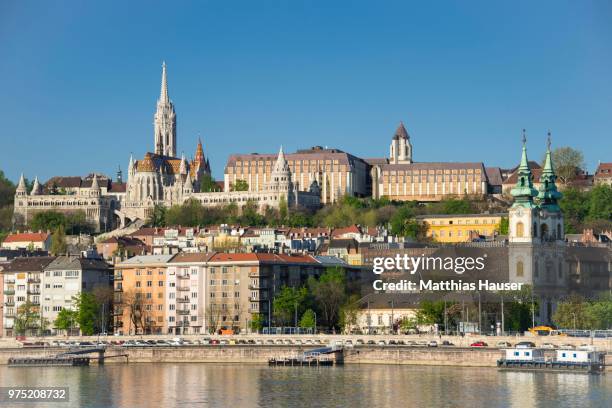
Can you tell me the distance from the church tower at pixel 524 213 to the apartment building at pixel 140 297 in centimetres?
2282

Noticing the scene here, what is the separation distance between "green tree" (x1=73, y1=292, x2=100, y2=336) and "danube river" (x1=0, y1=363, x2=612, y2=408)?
54.1ft

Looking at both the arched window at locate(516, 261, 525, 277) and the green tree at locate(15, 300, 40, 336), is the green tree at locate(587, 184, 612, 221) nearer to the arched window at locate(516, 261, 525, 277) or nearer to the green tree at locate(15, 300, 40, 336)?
the arched window at locate(516, 261, 525, 277)

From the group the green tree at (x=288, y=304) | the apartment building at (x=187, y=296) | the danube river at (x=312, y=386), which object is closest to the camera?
the danube river at (x=312, y=386)

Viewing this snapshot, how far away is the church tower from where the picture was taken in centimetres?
11025

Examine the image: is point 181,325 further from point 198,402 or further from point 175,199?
point 175,199

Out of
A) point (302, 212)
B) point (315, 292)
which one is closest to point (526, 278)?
point (315, 292)

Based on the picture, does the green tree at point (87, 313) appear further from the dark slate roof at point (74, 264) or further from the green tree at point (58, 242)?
the green tree at point (58, 242)

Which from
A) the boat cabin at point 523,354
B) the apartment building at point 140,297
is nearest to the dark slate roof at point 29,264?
the apartment building at point 140,297

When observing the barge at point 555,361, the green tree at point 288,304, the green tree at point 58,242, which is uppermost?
the green tree at point 58,242

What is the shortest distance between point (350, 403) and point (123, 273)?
46.2m

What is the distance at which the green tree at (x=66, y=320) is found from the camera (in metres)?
112

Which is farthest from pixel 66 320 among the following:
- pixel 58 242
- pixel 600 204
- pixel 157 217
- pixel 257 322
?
pixel 157 217

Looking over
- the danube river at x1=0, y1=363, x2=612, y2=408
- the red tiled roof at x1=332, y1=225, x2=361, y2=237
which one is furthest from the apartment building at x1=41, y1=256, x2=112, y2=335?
the red tiled roof at x1=332, y1=225, x2=361, y2=237

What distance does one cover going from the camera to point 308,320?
10675 cm
